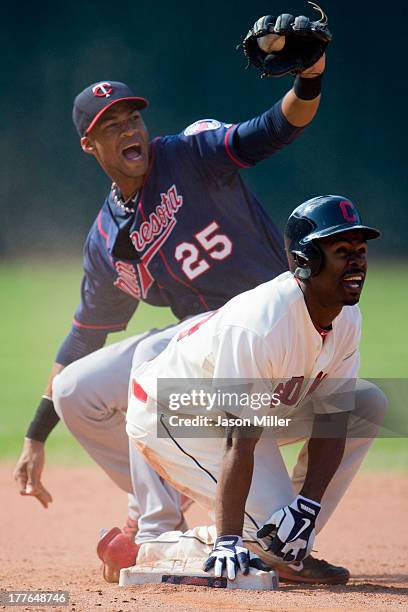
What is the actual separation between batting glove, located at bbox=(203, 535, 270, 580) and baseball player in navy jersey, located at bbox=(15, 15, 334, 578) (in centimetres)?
79

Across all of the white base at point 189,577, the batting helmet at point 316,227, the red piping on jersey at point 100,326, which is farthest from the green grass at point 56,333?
the batting helmet at point 316,227

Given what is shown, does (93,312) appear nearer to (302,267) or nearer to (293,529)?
(302,267)

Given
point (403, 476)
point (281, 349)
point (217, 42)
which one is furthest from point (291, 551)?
point (217, 42)

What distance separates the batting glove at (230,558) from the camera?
112 inches

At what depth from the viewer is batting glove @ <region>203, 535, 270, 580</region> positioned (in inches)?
112

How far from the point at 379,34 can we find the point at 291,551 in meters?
14.0

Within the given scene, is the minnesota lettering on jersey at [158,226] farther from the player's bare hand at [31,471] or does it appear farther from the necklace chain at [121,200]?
the player's bare hand at [31,471]

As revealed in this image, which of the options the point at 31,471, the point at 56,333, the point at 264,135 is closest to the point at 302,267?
the point at 264,135

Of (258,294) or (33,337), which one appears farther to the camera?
(33,337)

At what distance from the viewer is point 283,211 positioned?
15422mm

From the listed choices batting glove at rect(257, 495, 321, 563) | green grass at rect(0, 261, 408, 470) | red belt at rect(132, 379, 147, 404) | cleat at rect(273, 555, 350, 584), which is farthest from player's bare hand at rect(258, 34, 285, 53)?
green grass at rect(0, 261, 408, 470)

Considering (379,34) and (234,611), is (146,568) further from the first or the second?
(379,34)

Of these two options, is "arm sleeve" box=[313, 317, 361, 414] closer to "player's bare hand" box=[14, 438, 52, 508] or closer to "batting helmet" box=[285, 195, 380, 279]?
"batting helmet" box=[285, 195, 380, 279]

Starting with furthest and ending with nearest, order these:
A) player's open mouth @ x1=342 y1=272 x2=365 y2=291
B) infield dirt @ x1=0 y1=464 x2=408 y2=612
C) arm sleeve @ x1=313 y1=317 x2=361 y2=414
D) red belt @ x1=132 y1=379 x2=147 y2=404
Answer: red belt @ x1=132 y1=379 x2=147 y2=404
arm sleeve @ x1=313 y1=317 x2=361 y2=414
player's open mouth @ x1=342 y1=272 x2=365 y2=291
infield dirt @ x1=0 y1=464 x2=408 y2=612
